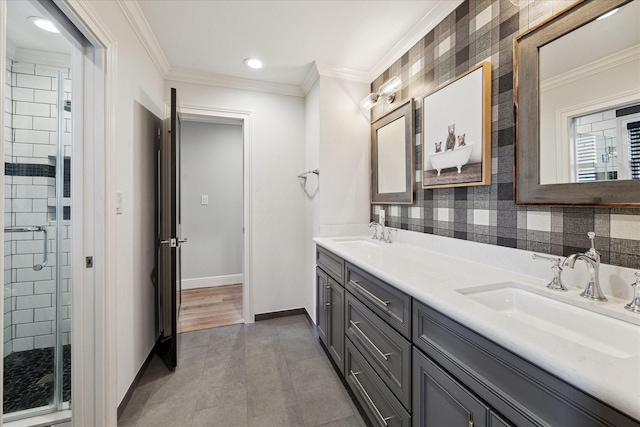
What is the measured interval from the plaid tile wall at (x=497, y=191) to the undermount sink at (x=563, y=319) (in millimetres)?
232

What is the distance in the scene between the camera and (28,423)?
1.36 meters

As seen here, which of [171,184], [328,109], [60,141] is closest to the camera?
[60,141]

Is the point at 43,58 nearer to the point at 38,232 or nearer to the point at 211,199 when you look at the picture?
the point at 38,232

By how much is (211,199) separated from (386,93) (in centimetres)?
273

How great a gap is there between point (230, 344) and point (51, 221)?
5.01ft

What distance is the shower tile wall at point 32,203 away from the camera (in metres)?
1.51

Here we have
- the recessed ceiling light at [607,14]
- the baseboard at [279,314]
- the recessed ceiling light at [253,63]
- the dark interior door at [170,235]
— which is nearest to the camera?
the recessed ceiling light at [607,14]

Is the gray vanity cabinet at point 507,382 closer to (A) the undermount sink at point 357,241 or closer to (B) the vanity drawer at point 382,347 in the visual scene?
(B) the vanity drawer at point 382,347

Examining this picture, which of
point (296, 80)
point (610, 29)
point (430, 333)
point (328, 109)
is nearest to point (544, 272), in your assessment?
point (430, 333)

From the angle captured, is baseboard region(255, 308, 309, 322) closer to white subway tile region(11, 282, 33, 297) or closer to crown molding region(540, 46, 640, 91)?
white subway tile region(11, 282, 33, 297)

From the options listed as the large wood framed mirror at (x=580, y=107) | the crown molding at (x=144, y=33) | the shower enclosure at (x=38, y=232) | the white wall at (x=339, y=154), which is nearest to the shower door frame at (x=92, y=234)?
the shower enclosure at (x=38, y=232)

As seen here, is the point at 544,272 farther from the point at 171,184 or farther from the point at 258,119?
the point at 258,119

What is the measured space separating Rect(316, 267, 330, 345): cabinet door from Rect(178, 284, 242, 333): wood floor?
1.00 m

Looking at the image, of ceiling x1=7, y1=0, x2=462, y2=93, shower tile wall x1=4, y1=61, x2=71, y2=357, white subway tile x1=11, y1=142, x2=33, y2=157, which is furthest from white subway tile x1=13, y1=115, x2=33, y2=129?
ceiling x1=7, y1=0, x2=462, y2=93
